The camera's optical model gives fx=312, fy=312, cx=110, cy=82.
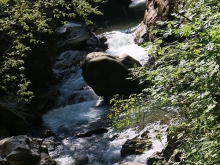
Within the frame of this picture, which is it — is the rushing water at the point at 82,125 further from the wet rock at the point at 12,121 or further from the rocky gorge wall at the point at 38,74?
the wet rock at the point at 12,121

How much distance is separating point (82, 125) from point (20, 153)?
4691 millimetres

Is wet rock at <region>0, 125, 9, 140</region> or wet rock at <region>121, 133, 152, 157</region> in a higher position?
wet rock at <region>0, 125, 9, 140</region>

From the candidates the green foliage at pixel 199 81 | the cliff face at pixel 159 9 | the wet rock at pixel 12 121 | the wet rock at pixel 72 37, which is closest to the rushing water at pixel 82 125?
the wet rock at pixel 72 37

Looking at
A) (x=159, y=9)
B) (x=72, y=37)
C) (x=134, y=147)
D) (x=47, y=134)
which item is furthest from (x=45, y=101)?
(x=72, y=37)

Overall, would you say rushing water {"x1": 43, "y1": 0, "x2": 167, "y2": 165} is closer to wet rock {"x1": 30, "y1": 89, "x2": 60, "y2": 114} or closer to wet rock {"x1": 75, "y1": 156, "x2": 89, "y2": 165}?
wet rock {"x1": 75, "y1": 156, "x2": 89, "y2": 165}

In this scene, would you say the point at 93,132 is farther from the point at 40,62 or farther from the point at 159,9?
the point at 159,9

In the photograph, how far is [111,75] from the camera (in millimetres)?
12586

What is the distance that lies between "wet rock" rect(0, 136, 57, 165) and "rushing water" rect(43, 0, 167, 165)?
162 centimetres

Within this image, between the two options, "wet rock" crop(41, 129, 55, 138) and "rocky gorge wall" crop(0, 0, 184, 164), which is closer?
"rocky gorge wall" crop(0, 0, 184, 164)

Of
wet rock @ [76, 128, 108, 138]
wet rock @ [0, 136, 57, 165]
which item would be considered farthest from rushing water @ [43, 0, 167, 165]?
wet rock @ [0, 136, 57, 165]

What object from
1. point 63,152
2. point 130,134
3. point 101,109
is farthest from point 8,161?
point 101,109

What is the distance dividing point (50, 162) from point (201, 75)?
208 inches

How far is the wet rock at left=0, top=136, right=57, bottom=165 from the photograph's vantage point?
6.80m

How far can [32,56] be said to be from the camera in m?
13.6
